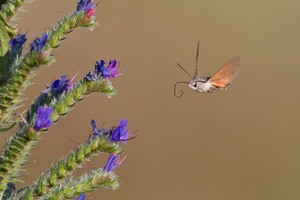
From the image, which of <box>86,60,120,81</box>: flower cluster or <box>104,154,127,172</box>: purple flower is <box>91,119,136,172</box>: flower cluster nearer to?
<box>104,154,127,172</box>: purple flower

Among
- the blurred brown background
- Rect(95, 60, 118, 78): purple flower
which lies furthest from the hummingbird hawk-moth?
the blurred brown background

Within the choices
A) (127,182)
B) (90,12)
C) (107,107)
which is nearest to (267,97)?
(107,107)

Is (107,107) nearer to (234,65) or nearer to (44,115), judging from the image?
(234,65)

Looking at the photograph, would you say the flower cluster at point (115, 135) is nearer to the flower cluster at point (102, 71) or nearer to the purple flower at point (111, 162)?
the purple flower at point (111, 162)

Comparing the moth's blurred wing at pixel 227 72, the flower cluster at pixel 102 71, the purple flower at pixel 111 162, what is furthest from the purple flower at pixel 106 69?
the moth's blurred wing at pixel 227 72

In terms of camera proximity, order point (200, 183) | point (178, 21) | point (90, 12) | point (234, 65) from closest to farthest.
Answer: point (90, 12) → point (234, 65) → point (200, 183) → point (178, 21)
